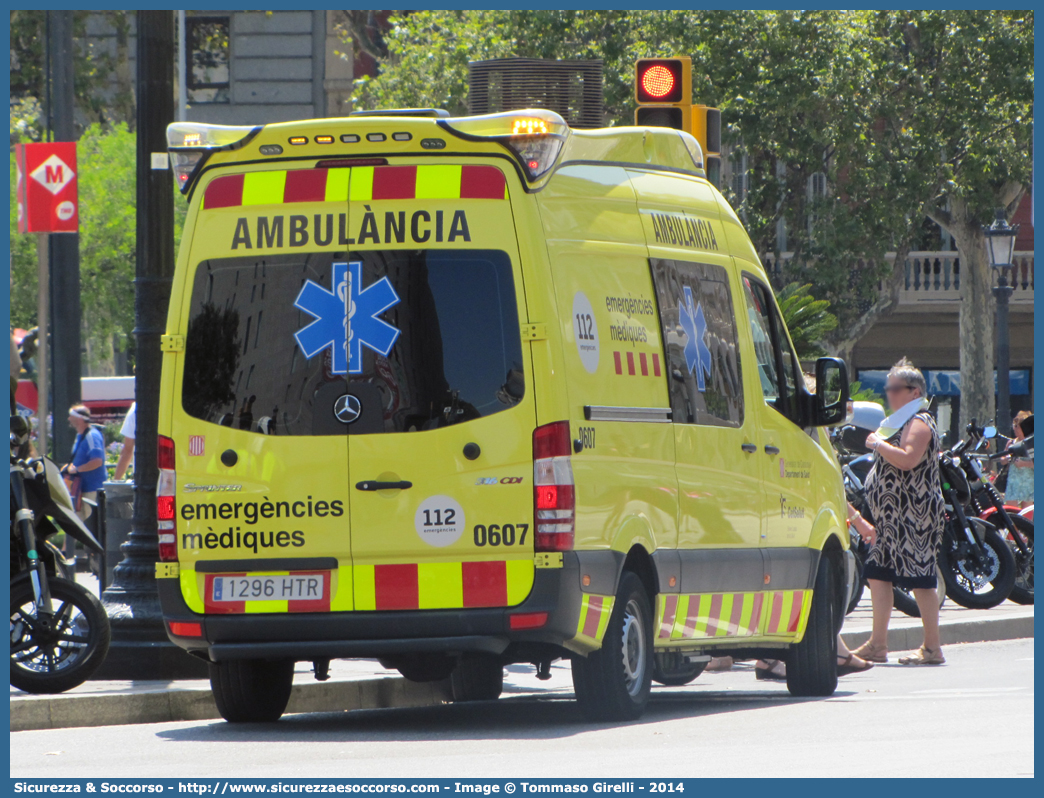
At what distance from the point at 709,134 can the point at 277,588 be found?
17.8 ft

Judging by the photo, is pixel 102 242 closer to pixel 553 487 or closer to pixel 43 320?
pixel 43 320

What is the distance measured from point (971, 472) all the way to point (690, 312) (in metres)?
7.25

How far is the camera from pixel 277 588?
7996 mm

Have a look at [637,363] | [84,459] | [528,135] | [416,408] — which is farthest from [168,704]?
[84,459]

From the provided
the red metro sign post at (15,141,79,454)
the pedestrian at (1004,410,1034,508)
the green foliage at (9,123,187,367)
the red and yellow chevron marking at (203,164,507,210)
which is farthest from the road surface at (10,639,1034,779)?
the green foliage at (9,123,187,367)

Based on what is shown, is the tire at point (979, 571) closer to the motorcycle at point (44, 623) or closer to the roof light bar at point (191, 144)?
the motorcycle at point (44, 623)

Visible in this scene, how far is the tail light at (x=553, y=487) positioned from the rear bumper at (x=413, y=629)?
0.10m

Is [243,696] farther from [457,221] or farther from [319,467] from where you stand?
[457,221]

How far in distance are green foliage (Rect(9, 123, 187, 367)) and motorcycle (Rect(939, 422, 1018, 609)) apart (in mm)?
23616

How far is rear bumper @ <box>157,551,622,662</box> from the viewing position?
777cm

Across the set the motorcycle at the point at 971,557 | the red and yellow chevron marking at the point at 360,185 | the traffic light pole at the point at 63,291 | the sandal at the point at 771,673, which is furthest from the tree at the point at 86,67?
the red and yellow chevron marking at the point at 360,185

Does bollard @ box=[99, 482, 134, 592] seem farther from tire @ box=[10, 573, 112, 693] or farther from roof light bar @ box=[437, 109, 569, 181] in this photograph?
roof light bar @ box=[437, 109, 569, 181]

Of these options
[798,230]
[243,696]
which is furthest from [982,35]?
[243,696]
